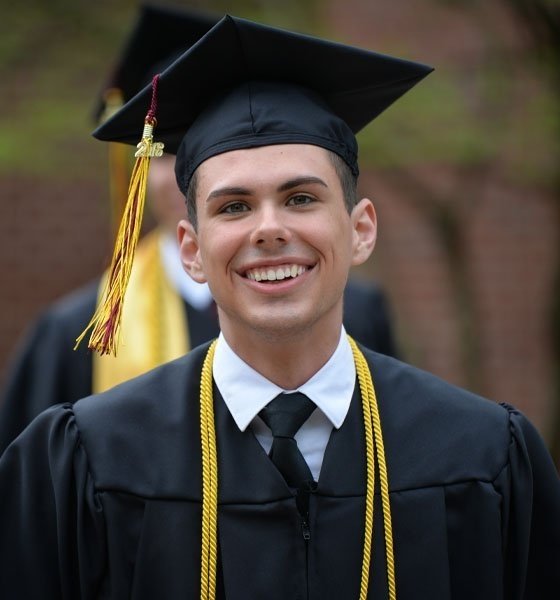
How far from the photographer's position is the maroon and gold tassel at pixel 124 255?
2.60 meters

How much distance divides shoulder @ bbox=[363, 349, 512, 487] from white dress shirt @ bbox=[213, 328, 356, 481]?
0.12m

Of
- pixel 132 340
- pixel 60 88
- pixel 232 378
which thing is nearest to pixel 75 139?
pixel 60 88

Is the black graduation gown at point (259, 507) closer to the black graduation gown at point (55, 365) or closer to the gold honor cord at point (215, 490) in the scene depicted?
the gold honor cord at point (215, 490)

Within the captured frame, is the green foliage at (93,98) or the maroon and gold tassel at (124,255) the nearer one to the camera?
the maroon and gold tassel at (124,255)

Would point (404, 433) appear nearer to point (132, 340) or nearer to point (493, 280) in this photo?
point (132, 340)

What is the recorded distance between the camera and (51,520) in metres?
2.56

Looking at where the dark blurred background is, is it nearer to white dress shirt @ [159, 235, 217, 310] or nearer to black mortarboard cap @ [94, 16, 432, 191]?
white dress shirt @ [159, 235, 217, 310]

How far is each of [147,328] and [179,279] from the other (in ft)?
0.94

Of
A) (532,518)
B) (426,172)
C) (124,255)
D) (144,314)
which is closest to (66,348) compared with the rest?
(144,314)

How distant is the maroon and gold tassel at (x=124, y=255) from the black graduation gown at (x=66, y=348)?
Result: 5.77 ft

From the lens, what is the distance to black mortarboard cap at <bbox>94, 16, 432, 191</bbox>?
252cm

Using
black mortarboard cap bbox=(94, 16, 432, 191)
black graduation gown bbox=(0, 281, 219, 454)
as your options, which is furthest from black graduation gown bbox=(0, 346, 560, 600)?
black graduation gown bbox=(0, 281, 219, 454)

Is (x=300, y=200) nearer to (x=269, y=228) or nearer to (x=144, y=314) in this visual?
(x=269, y=228)

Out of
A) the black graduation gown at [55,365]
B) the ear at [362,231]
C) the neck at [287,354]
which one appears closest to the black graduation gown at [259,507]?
the neck at [287,354]
